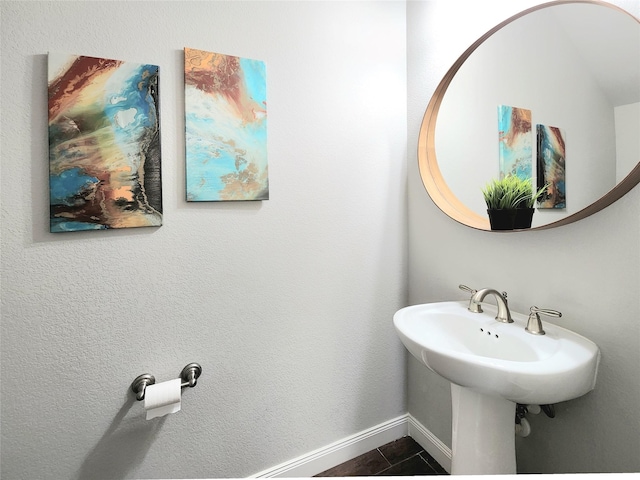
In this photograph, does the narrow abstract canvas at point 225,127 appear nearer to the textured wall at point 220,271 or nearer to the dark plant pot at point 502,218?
the textured wall at point 220,271

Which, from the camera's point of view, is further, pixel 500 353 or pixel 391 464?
pixel 391 464

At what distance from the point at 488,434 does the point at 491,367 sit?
1.12 ft

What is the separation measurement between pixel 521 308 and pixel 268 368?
0.95 m

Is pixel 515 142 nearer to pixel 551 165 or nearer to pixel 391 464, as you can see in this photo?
pixel 551 165

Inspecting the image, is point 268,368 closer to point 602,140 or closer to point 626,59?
point 602,140

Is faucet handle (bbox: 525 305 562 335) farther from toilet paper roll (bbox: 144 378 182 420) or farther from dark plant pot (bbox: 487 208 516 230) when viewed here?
toilet paper roll (bbox: 144 378 182 420)

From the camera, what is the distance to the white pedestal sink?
0.70 meters

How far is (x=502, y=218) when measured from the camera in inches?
39.2

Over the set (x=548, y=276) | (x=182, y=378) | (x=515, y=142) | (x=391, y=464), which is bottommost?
(x=391, y=464)

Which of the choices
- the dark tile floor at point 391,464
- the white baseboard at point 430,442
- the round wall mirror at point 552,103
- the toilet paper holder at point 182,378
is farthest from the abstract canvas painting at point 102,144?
the white baseboard at point 430,442

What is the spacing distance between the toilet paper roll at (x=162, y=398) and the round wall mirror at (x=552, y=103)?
1172mm

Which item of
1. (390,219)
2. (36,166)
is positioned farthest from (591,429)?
(36,166)

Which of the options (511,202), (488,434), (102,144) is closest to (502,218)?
(511,202)

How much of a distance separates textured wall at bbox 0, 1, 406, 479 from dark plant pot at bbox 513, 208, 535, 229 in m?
0.53
